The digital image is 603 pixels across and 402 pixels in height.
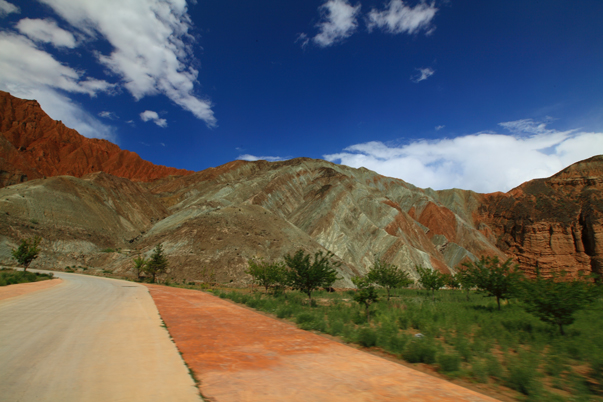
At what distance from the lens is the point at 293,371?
19.4 feet

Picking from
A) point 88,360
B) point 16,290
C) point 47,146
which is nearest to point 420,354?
point 88,360

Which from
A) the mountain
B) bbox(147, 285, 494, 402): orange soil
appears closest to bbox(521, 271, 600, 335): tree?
bbox(147, 285, 494, 402): orange soil

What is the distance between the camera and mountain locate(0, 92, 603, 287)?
4838cm

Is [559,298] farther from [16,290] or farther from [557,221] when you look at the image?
[557,221]

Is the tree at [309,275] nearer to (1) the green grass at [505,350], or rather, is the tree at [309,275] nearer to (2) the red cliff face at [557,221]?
(1) the green grass at [505,350]

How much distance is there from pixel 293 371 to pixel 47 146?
147 meters

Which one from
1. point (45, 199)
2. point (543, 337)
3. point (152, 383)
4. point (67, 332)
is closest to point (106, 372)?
point (152, 383)

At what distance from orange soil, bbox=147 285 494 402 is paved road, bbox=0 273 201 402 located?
48cm

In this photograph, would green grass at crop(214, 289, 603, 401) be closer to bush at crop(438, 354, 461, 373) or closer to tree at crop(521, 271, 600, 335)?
bush at crop(438, 354, 461, 373)

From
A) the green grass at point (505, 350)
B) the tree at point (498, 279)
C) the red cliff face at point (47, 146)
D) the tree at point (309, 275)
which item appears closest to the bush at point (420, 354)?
the green grass at point (505, 350)

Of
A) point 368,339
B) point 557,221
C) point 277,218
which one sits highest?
point 557,221

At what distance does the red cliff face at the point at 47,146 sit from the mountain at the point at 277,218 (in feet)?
1.98

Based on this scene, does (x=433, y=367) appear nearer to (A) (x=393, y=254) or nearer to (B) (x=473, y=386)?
(B) (x=473, y=386)

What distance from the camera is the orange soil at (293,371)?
4816 mm
